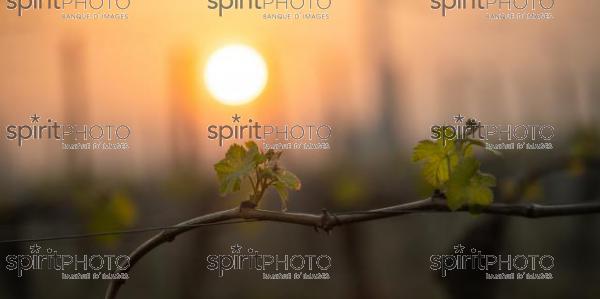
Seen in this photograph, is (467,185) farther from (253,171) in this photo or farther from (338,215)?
(253,171)

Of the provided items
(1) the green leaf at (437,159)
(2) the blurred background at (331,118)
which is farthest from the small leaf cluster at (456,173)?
(2) the blurred background at (331,118)

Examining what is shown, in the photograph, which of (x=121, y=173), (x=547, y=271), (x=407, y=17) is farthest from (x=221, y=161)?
(x=547, y=271)

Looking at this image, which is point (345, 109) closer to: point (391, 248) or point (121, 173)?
point (391, 248)

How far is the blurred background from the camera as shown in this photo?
237 cm

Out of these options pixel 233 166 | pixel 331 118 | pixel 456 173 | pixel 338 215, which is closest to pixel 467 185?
pixel 456 173

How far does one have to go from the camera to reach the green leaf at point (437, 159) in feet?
6.61

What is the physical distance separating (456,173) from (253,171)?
58cm

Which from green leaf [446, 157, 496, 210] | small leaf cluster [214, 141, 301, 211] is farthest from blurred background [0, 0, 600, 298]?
green leaf [446, 157, 496, 210]

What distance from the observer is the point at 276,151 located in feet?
7.71

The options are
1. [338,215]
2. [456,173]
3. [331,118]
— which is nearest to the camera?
[456,173]

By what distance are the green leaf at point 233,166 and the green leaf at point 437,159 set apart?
49 cm

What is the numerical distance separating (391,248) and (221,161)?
662 millimetres

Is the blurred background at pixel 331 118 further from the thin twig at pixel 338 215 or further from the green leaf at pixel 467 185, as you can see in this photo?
the green leaf at pixel 467 185

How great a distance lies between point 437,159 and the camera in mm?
2043
